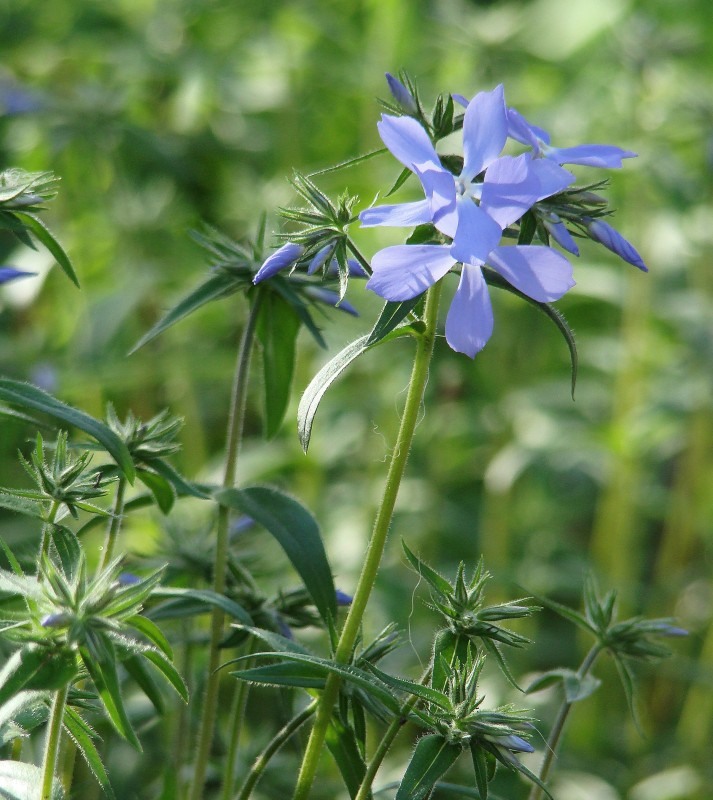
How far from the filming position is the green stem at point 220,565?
0.92 m

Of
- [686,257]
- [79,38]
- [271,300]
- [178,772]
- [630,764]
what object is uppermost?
[79,38]

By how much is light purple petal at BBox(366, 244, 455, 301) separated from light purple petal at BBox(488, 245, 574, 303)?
0.13ft

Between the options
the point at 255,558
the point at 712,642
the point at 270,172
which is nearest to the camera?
the point at 255,558

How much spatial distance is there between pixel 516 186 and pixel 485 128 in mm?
61

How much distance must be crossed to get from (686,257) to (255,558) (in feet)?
5.20

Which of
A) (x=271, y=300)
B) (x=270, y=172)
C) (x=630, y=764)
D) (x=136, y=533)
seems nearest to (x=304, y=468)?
(x=136, y=533)

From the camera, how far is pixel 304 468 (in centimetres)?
218

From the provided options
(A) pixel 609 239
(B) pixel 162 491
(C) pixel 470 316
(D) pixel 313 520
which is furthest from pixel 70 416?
(A) pixel 609 239

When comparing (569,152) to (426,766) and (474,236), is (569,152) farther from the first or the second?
(426,766)

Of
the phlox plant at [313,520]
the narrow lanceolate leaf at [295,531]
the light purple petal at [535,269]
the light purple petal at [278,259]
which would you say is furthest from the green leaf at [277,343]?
the light purple petal at [535,269]

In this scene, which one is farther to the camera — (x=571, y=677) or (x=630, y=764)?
(x=630, y=764)

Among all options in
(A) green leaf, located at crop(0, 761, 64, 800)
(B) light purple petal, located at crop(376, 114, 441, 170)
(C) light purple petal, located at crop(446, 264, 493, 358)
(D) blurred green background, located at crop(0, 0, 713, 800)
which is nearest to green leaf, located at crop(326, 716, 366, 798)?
(A) green leaf, located at crop(0, 761, 64, 800)

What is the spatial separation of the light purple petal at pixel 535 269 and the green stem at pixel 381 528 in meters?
0.07

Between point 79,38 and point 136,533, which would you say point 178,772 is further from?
point 79,38
